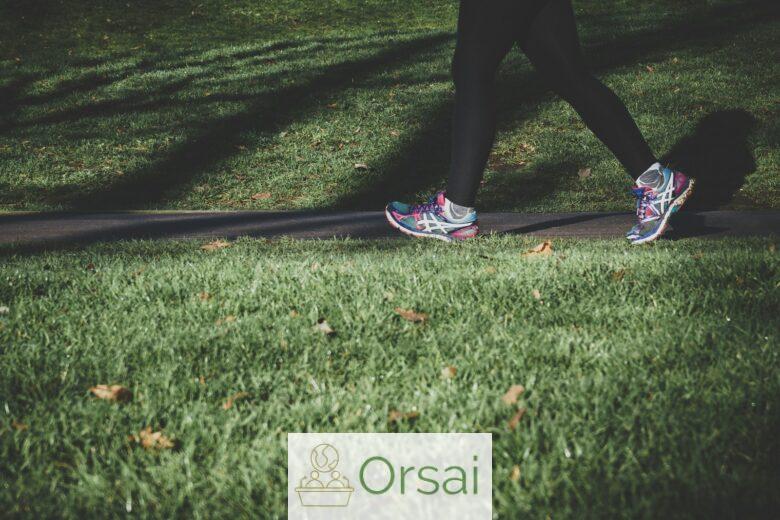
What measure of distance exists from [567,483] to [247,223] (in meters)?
4.04

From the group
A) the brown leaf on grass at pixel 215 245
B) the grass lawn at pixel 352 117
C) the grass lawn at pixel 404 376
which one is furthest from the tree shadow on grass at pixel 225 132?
the grass lawn at pixel 404 376

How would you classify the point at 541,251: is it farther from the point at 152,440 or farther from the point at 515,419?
the point at 152,440

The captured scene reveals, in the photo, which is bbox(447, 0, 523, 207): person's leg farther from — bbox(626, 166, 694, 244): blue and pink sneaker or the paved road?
the paved road

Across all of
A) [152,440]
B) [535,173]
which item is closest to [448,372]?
[152,440]

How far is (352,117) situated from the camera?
30.0 feet

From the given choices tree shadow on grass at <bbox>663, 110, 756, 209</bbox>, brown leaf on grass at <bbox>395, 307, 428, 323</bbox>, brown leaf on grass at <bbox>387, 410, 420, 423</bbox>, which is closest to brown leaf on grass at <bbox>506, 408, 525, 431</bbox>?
brown leaf on grass at <bbox>387, 410, 420, 423</bbox>

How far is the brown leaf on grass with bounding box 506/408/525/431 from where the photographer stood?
1.64 metres

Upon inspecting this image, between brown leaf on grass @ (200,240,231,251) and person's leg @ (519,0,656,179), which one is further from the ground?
person's leg @ (519,0,656,179)

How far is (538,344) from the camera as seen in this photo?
2105 mm

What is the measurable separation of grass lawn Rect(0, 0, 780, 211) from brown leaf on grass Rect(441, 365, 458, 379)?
465 centimetres

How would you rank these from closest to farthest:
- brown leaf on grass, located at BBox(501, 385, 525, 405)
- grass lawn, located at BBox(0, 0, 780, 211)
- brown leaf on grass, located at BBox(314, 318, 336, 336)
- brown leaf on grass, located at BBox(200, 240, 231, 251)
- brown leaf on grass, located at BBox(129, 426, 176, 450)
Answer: brown leaf on grass, located at BBox(129, 426, 176, 450) → brown leaf on grass, located at BBox(501, 385, 525, 405) → brown leaf on grass, located at BBox(314, 318, 336, 336) → brown leaf on grass, located at BBox(200, 240, 231, 251) → grass lawn, located at BBox(0, 0, 780, 211)

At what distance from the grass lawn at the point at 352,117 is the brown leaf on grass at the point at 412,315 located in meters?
4.23

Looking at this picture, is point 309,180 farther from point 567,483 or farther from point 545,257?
point 567,483

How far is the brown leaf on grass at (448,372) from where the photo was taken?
6.30 feet
